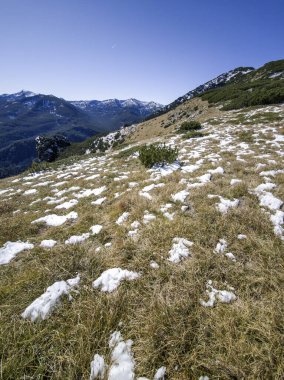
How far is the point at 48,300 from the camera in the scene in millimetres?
2803

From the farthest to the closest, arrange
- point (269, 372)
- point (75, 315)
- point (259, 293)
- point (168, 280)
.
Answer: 1. point (168, 280)
2. point (259, 293)
3. point (75, 315)
4. point (269, 372)

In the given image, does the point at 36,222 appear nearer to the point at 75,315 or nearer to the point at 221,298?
the point at 75,315

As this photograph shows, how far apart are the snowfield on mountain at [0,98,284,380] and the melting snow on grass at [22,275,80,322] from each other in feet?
0.05

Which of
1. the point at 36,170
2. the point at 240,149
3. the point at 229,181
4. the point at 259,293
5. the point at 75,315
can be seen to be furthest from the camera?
the point at 36,170

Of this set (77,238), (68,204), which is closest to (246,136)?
(68,204)

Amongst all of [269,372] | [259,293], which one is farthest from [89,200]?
[269,372]

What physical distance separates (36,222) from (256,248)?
5.11 metres

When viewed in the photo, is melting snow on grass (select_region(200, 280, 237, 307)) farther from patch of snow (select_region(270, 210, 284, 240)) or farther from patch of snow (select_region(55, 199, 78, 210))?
patch of snow (select_region(55, 199, 78, 210))

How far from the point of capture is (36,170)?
14.7 meters

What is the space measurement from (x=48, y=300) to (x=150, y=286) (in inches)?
56.3

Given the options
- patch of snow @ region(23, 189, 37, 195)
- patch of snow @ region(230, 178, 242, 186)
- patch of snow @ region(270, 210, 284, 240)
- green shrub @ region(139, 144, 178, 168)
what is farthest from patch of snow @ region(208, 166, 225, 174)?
patch of snow @ region(23, 189, 37, 195)

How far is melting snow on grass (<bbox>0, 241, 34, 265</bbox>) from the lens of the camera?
3896 mm

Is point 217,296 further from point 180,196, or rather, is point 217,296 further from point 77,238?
point 180,196

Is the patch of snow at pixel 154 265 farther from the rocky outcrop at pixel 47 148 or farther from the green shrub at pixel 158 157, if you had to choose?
the rocky outcrop at pixel 47 148
